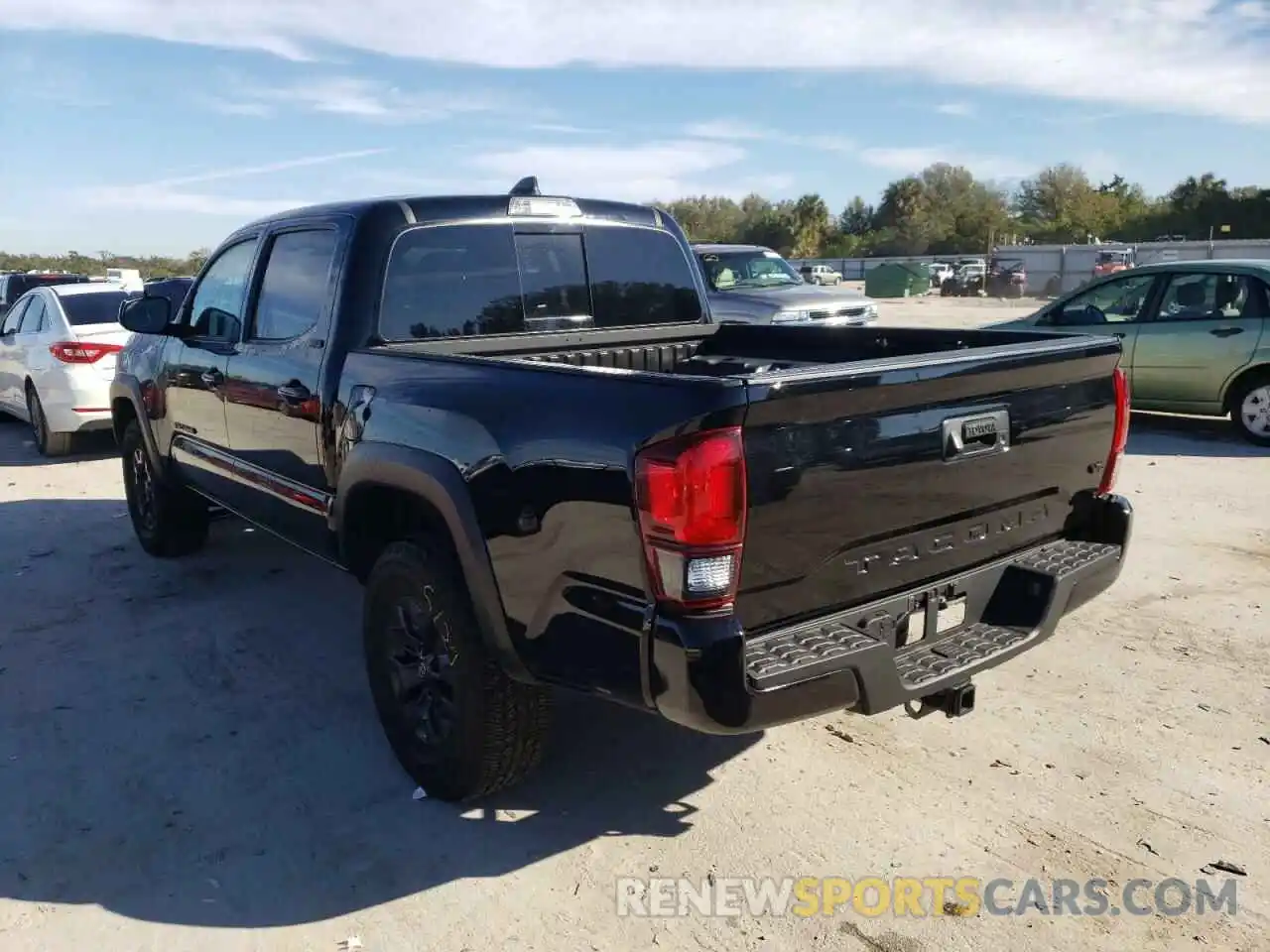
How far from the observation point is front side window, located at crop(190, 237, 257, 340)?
4961 mm

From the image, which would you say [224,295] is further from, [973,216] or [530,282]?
[973,216]

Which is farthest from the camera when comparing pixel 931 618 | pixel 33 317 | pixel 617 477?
pixel 33 317

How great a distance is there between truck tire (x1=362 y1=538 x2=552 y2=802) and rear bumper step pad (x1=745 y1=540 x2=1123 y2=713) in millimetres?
972

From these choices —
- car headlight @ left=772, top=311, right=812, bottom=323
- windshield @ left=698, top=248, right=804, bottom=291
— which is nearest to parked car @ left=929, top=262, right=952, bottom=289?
windshield @ left=698, top=248, right=804, bottom=291

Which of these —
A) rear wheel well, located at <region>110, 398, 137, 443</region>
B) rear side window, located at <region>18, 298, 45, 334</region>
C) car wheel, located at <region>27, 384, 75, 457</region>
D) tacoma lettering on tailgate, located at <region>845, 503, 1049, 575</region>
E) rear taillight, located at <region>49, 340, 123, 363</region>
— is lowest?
car wheel, located at <region>27, 384, 75, 457</region>

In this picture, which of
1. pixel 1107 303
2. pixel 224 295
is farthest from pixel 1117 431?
pixel 1107 303

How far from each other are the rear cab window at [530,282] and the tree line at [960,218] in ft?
212

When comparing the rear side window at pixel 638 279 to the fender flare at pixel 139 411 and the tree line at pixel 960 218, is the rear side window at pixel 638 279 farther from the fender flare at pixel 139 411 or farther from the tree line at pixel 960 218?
the tree line at pixel 960 218

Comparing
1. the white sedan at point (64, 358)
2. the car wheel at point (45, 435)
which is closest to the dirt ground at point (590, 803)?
the white sedan at point (64, 358)

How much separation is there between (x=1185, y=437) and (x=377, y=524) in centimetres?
853

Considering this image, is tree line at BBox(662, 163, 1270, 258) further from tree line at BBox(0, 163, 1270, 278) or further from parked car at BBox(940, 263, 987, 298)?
parked car at BBox(940, 263, 987, 298)

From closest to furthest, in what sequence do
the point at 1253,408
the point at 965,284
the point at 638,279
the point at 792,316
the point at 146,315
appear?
the point at 638,279
the point at 146,315
the point at 1253,408
the point at 792,316
the point at 965,284

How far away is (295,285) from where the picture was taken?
4.45m

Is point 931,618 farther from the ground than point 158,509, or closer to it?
farther from the ground
